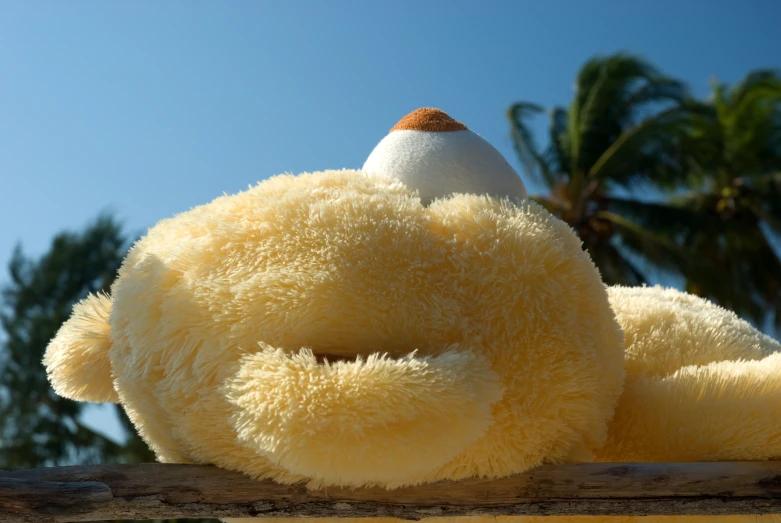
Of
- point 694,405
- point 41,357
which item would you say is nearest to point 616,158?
point 41,357

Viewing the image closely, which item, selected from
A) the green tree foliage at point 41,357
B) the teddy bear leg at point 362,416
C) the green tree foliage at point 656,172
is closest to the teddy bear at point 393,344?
the teddy bear leg at point 362,416

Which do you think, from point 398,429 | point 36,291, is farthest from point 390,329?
point 36,291

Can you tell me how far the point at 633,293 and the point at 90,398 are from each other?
1027mm

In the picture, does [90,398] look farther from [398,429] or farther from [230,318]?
[398,429]

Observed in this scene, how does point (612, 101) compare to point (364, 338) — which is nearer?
point (364, 338)

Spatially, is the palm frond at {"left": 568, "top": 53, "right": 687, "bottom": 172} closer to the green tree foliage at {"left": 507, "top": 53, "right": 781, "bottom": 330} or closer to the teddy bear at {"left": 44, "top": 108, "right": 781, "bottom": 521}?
the green tree foliage at {"left": 507, "top": 53, "right": 781, "bottom": 330}

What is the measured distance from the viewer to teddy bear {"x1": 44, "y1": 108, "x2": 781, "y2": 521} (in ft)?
2.70

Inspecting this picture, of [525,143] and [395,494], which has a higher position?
[525,143]

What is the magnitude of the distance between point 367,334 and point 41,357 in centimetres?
598

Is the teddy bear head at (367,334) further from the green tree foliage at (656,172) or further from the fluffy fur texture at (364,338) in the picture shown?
the green tree foliage at (656,172)

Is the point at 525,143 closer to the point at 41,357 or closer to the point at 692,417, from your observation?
the point at 41,357

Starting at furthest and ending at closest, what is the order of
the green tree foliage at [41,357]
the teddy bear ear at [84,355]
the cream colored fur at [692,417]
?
the green tree foliage at [41,357] → the teddy bear ear at [84,355] → the cream colored fur at [692,417]

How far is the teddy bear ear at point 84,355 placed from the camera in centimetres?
115

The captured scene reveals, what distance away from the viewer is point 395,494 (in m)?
0.93
